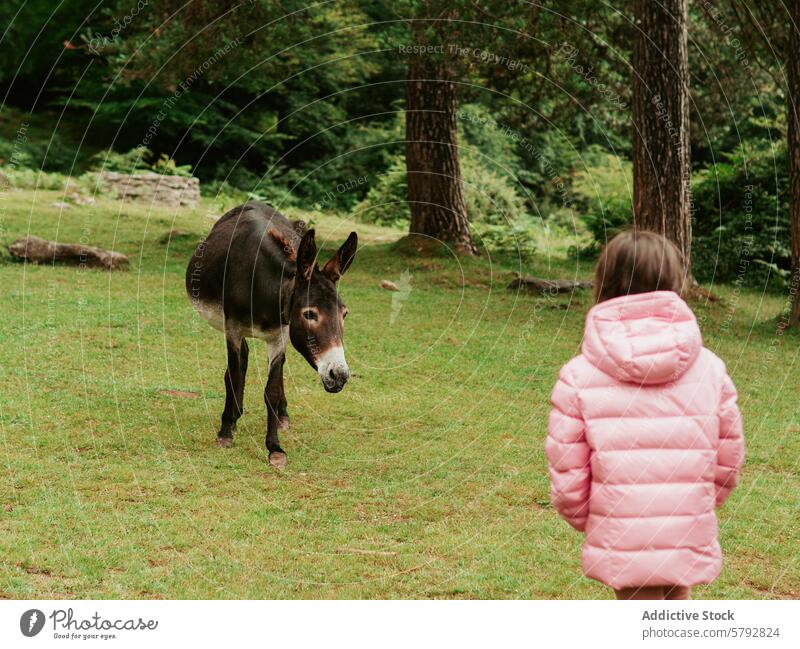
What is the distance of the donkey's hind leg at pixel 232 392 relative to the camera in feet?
30.1

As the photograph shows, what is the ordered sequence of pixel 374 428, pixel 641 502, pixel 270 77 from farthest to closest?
pixel 270 77 → pixel 374 428 → pixel 641 502

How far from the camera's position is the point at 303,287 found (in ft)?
26.9

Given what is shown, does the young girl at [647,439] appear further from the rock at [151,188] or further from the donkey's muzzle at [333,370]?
the rock at [151,188]

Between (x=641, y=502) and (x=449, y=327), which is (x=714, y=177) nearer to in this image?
(x=449, y=327)

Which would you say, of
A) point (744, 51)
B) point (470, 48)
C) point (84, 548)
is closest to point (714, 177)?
point (744, 51)

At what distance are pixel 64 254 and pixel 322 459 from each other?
1139 centimetres

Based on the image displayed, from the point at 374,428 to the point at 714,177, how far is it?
17.0 metres

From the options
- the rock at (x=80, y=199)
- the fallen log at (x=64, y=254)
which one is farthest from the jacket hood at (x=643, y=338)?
the rock at (x=80, y=199)

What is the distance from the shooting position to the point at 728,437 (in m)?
4.17

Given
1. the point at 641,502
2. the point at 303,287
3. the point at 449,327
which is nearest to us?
the point at 641,502

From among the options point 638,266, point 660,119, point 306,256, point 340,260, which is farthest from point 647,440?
point 660,119

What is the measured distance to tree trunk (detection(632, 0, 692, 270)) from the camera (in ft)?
54.1

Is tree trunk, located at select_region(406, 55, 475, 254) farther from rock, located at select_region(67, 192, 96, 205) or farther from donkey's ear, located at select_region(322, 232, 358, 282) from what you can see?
donkey's ear, located at select_region(322, 232, 358, 282)

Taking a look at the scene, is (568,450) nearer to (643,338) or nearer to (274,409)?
(643,338)
